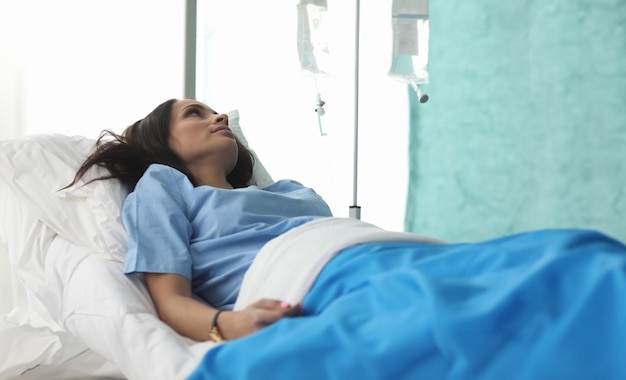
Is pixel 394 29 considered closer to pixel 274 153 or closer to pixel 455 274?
pixel 274 153

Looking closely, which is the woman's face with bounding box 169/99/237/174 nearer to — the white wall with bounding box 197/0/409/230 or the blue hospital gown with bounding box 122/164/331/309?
the blue hospital gown with bounding box 122/164/331/309

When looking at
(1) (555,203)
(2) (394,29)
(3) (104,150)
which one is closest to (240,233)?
(3) (104,150)

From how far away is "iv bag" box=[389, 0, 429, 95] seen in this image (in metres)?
2.39

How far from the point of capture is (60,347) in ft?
5.08

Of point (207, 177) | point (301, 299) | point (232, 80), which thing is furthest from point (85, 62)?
point (301, 299)

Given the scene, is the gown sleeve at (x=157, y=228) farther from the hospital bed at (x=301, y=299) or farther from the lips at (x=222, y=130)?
the lips at (x=222, y=130)

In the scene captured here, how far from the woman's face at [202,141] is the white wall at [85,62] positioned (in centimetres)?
75

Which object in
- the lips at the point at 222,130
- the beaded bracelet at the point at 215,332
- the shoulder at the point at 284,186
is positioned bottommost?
the beaded bracelet at the point at 215,332

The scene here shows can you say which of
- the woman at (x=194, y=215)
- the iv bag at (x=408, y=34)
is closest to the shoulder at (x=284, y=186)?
the woman at (x=194, y=215)

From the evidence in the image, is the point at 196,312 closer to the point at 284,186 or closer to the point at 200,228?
A: the point at 200,228

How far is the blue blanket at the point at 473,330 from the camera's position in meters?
0.77

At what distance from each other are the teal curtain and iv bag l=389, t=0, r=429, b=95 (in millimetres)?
Result: 567

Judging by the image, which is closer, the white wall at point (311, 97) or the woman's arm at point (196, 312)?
the woman's arm at point (196, 312)

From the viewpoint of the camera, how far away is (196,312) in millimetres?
1260
